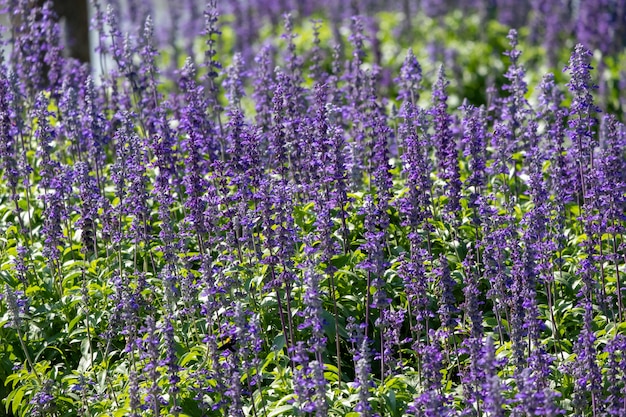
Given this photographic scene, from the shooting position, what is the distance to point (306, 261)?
7805 millimetres

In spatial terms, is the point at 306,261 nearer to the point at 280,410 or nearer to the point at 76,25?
the point at 280,410

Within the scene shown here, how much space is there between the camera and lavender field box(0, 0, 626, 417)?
7.27 metres

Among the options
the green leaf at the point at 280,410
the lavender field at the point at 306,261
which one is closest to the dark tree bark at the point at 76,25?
the lavender field at the point at 306,261

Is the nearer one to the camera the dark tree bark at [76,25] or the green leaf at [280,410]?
the green leaf at [280,410]

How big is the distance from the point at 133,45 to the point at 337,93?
7.52 ft

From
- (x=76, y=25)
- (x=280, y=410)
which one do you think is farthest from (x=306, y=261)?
(x=76, y=25)

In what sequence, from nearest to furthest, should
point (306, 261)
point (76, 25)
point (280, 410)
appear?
point (280, 410)
point (306, 261)
point (76, 25)

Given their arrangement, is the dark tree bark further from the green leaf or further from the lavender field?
the green leaf

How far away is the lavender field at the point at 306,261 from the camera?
7.27m

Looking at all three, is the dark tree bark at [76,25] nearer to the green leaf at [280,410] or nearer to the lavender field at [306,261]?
the lavender field at [306,261]

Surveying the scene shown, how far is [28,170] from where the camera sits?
9.27 meters

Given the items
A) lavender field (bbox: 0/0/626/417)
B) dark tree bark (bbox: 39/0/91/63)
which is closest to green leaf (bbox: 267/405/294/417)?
lavender field (bbox: 0/0/626/417)

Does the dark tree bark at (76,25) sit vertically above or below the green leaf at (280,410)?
above

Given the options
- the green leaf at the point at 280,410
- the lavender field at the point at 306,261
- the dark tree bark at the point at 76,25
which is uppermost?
the dark tree bark at the point at 76,25
